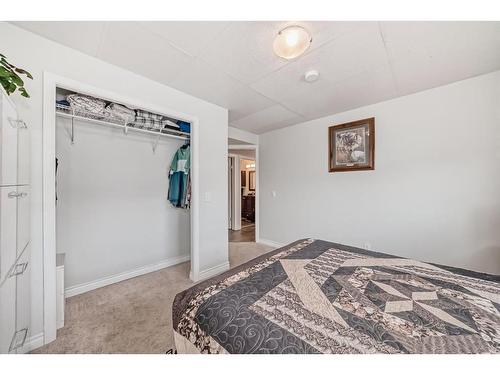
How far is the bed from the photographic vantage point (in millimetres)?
644

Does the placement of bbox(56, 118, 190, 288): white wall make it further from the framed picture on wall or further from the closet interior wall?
the framed picture on wall

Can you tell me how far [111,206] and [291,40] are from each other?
8.21 ft

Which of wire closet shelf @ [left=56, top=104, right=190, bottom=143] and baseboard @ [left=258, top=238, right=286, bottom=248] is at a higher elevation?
Answer: wire closet shelf @ [left=56, top=104, right=190, bottom=143]

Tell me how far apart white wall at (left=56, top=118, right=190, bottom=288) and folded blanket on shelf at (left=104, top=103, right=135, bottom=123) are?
0.32m

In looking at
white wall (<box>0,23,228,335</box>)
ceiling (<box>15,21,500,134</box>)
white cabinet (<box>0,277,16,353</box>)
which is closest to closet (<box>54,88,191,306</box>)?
white wall (<box>0,23,228,335</box>)

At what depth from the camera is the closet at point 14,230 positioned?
0.98 metres

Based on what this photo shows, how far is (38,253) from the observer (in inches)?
52.5

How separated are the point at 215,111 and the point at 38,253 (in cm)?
213

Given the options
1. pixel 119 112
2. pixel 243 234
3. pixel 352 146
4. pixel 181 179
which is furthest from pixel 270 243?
pixel 119 112

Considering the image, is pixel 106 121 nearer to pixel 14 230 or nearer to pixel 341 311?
pixel 14 230
